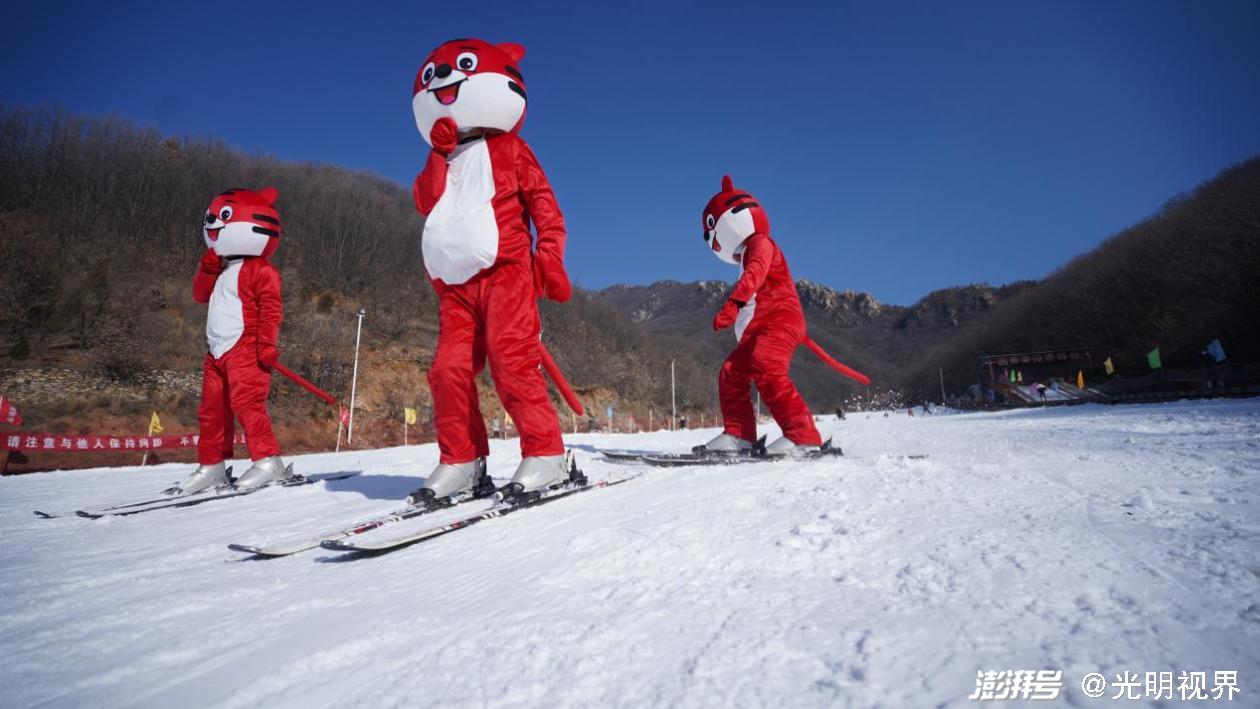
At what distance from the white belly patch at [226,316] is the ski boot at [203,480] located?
96 cm

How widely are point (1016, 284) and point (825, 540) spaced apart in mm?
178027

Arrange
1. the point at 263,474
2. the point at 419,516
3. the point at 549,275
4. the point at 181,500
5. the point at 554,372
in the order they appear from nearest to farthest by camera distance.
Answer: the point at 419,516 < the point at 549,275 < the point at 554,372 < the point at 181,500 < the point at 263,474

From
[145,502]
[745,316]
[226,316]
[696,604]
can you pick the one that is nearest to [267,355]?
[226,316]

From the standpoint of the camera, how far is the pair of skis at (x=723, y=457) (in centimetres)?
462

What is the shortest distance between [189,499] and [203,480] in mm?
678

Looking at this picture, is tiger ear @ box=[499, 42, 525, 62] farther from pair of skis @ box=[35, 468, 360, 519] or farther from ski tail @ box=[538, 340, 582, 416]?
pair of skis @ box=[35, 468, 360, 519]

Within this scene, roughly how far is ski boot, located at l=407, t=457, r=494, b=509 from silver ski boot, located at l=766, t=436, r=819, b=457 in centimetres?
251

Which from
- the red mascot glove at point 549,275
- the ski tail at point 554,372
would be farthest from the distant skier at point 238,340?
the red mascot glove at point 549,275

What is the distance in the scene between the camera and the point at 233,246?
16.9 feet

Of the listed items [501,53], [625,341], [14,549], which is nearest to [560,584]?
[14,549]

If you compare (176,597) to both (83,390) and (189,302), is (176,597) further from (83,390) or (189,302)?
(189,302)

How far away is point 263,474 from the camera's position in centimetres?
479

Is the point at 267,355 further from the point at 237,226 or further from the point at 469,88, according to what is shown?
the point at 469,88

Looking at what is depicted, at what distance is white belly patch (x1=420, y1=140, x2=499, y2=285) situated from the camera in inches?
129
